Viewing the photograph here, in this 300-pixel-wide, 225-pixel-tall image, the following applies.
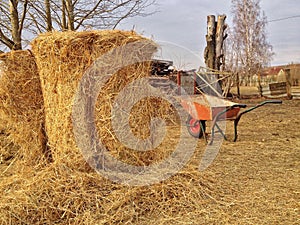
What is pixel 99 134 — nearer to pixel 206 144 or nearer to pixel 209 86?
pixel 206 144

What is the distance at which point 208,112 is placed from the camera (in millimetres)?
4898

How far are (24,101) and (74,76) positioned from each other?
3.12 feet

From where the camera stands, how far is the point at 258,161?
13.1 ft

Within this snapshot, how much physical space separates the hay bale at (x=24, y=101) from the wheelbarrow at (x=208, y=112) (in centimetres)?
284

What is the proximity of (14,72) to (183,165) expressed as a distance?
235 centimetres

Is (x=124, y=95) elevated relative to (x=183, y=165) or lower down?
elevated

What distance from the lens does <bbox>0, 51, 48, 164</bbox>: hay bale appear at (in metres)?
3.21

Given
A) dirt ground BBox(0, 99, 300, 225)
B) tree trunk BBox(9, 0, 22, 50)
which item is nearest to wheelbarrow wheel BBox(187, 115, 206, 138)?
dirt ground BBox(0, 99, 300, 225)

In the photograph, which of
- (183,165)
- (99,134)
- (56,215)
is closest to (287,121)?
(183,165)

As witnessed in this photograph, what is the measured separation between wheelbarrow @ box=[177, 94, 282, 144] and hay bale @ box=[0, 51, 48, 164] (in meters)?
2.84

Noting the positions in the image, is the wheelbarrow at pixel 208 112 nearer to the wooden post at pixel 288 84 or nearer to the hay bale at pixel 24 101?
the hay bale at pixel 24 101

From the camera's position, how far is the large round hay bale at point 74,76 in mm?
2676

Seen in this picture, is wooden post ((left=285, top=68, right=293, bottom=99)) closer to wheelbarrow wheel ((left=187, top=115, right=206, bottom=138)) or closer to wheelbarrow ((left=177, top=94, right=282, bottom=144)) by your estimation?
wheelbarrow ((left=177, top=94, right=282, bottom=144))

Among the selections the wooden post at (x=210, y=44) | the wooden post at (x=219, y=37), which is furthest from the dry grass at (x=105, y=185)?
the wooden post at (x=219, y=37)
